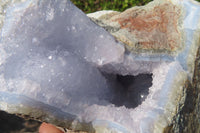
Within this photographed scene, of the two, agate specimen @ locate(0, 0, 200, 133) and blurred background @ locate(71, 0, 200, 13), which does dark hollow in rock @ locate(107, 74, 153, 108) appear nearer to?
agate specimen @ locate(0, 0, 200, 133)

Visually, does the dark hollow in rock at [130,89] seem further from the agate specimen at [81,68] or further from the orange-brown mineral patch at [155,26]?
the orange-brown mineral patch at [155,26]

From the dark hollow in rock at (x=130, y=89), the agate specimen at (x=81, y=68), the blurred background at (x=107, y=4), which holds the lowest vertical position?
the blurred background at (x=107, y=4)

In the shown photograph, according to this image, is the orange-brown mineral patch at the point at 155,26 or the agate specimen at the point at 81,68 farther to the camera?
the orange-brown mineral patch at the point at 155,26

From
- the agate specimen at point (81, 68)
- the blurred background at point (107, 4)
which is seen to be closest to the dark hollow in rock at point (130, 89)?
the agate specimen at point (81, 68)

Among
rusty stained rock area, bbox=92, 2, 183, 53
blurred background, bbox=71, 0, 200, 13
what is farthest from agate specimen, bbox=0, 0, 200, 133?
blurred background, bbox=71, 0, 200, 13

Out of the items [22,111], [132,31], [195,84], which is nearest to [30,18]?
[22,111]

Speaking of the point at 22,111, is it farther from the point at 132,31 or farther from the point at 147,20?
the point at 147,20

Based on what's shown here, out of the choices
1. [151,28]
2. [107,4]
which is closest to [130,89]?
[151,28]

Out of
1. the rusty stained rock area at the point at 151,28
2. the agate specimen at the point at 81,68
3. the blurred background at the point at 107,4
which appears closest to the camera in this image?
the agate specimen at the point at 81,68

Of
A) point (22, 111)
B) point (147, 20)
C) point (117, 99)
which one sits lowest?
point (117, 99)
